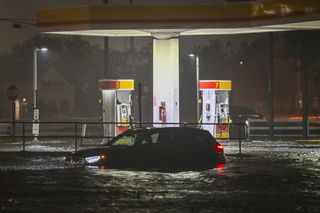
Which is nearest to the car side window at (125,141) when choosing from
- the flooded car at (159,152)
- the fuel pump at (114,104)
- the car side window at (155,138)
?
the flooded car at (159,152)

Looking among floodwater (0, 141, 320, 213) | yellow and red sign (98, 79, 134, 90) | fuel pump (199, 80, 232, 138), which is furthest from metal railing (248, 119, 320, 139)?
floodwater (0, 141, 320, 213)

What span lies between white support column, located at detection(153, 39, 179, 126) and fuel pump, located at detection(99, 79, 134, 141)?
88.3 inches

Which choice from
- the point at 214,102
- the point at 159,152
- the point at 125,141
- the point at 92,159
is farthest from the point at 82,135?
the point at 159,152

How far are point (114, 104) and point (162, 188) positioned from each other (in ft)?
55.9

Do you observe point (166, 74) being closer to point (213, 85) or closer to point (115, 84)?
point (115, 84)

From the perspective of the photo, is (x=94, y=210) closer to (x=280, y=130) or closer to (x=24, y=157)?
(x=24, y=157)

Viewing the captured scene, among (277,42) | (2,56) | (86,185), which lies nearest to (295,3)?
(86,185)

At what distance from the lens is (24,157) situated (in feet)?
79.0

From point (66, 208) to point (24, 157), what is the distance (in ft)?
43.1

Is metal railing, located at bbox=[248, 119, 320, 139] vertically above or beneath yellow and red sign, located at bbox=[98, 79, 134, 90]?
beneath

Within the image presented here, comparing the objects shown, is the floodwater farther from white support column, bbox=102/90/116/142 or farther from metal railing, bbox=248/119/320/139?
metal railing, bbox=248/119/320/139

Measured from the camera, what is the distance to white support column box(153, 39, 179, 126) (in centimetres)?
2895

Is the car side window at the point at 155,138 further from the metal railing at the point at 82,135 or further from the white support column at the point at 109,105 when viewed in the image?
the white support column at the point at 109,105

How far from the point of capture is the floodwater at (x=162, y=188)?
38.1 ft
